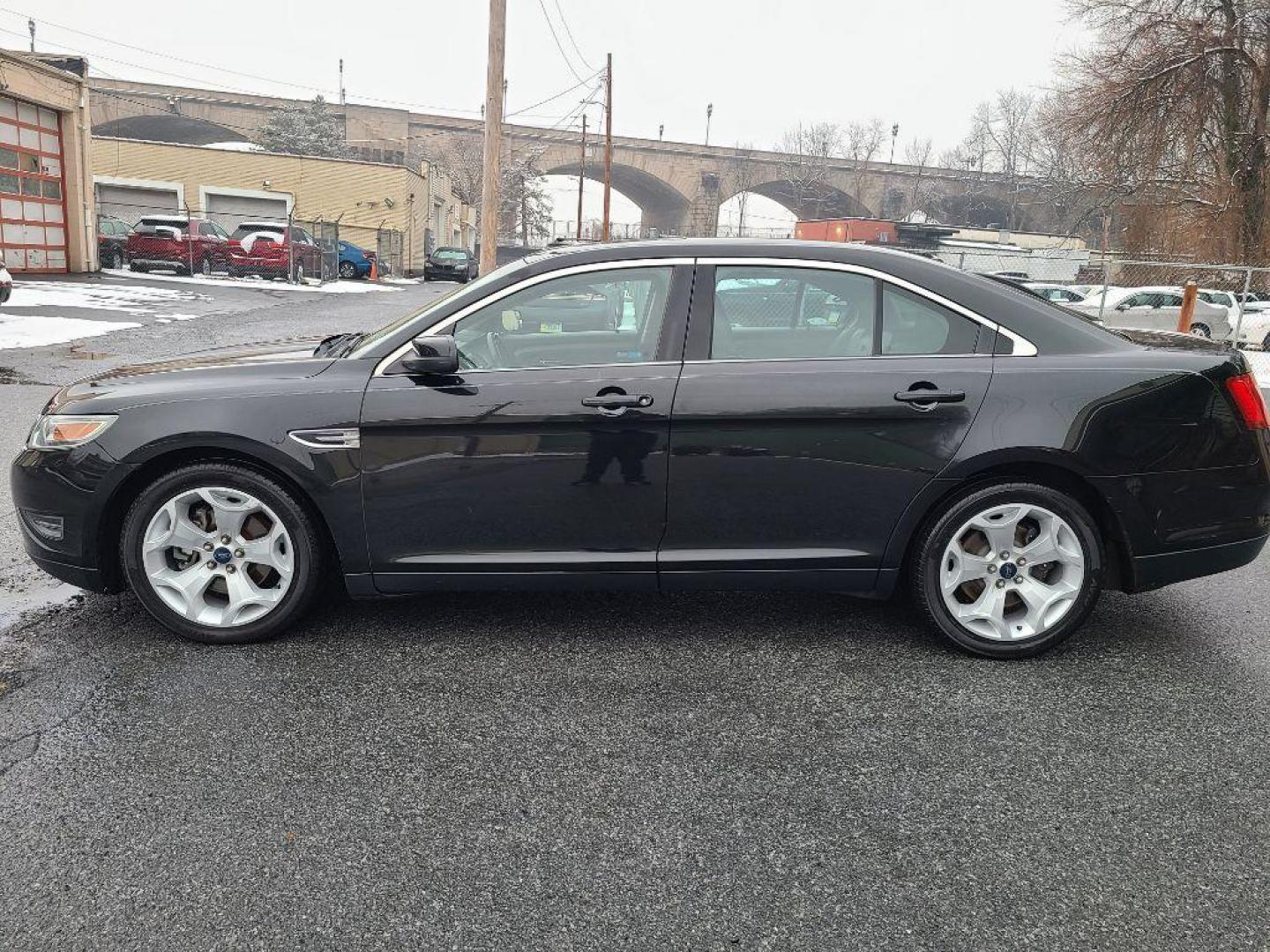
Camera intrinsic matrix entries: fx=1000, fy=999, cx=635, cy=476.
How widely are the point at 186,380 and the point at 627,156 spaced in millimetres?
81116

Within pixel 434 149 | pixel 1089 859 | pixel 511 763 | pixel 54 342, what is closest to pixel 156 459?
pixel 511 763

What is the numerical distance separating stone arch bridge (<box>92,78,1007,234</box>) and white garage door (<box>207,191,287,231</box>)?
30.5 meters

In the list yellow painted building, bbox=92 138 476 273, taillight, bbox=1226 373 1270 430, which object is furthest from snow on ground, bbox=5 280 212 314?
yellow painted building, bbox=92 138 476 273

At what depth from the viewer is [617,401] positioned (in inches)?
140

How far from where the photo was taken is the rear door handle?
142 inches

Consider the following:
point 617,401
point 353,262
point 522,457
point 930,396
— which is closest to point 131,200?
point 353,262

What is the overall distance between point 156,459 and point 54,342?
11456 mm

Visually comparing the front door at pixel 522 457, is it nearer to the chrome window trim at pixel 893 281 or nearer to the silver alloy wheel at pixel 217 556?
the chrome window trim at pixel 893 281

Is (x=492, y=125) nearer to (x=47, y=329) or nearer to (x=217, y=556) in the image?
(x=47, y=329)

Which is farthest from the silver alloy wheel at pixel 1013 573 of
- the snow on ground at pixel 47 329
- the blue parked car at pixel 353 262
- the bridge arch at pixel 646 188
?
the bridge arch at pixel 646 188

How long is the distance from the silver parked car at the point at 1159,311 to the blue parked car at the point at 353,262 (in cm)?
2635

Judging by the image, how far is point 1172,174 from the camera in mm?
25734

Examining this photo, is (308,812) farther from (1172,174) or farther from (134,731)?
(1172,174)

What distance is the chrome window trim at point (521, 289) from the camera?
3.66 meters
